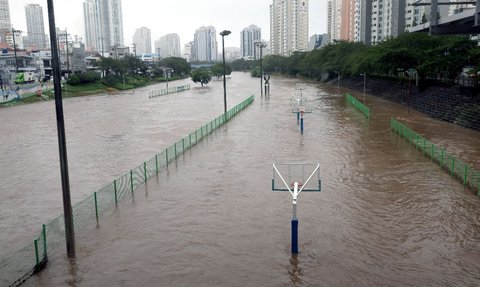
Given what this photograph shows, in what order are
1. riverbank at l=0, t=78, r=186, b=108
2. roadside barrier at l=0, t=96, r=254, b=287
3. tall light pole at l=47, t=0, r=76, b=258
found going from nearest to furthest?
1. tall light pole at l=47, t=0, r=76, b=258
2. roadside barrier at l=0, t=96, r=254, b=287
3. riverbank at l=0, t=78, r=186, b=108

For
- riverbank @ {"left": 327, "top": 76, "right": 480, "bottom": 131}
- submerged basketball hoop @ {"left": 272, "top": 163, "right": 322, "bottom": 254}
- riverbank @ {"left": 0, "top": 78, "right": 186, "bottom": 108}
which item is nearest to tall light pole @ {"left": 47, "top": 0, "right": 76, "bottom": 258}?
submerged basketball hoop @ {"left": 272, "top": 163, "right": 322, "bottom": 254}

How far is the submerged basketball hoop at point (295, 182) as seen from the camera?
1354 cm

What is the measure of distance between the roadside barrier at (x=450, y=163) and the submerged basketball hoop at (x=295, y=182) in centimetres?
667

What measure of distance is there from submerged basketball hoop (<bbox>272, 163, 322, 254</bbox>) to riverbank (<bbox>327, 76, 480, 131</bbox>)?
20168 mm

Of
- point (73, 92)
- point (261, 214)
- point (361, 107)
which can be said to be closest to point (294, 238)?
point (261, 214)

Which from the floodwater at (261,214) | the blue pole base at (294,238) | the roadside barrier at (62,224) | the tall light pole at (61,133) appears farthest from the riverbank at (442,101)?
the tall light pole at (61,133)

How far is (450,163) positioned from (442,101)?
2344 cm

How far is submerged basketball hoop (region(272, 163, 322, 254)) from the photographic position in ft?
44.4

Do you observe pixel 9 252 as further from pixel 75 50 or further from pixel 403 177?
pixel 75 50

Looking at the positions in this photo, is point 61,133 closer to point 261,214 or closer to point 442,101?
point 261,214

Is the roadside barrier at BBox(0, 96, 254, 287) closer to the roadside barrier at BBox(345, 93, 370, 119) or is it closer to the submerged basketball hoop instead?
the submerged basketball hoop

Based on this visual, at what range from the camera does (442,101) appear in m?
44.2

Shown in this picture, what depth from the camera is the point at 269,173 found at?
2345cm

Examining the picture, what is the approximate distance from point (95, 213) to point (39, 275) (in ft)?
15.2
